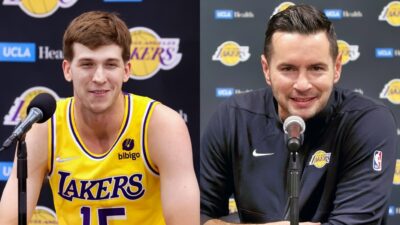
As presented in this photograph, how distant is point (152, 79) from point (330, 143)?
1.70m

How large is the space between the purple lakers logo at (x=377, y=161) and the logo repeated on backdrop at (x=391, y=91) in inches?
59.3

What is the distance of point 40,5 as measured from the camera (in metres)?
3.56

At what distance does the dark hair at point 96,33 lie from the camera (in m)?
2.02

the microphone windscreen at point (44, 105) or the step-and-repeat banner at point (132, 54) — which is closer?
the microphone windscreen at point (44, 105)

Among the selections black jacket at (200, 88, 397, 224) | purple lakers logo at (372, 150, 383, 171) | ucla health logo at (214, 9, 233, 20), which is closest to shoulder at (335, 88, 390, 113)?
black jacket at (200, 88, 397, 224)

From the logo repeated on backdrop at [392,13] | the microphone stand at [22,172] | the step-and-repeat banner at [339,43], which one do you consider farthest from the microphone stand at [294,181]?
the logo repeated on backdrop at [392,13]

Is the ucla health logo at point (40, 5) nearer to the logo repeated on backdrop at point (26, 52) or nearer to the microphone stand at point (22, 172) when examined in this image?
the logo repeated on backdrop at point (26, 52)

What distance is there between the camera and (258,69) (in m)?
3.44

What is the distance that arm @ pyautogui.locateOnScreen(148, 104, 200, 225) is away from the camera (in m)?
2.02

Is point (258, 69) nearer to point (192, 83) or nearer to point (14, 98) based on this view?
point (192, 83)

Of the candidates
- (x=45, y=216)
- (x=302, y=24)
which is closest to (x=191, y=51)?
(x=45, y=216)

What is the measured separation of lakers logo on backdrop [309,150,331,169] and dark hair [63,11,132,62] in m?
0.67

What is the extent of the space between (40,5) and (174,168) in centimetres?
187

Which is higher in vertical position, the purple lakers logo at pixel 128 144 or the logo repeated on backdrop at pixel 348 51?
the logo repeated on backdrop at pixel 348 51
